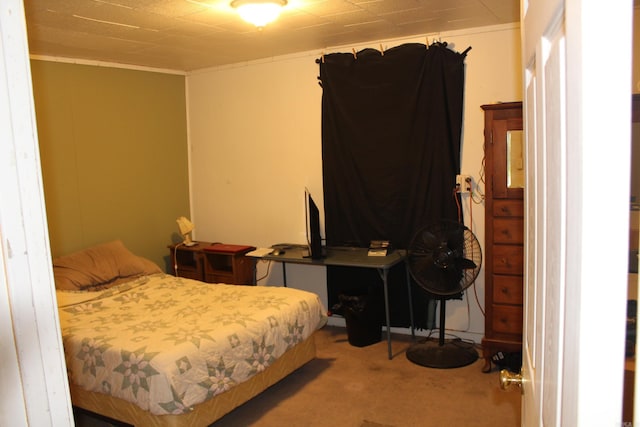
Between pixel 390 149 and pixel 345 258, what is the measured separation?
3.23 ft

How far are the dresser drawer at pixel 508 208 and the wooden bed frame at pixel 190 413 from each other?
1777 millimetres

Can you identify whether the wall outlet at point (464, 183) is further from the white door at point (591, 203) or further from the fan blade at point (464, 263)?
the white door at point (591, 203)

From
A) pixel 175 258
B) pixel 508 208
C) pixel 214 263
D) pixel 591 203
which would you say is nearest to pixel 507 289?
pixel 508 208

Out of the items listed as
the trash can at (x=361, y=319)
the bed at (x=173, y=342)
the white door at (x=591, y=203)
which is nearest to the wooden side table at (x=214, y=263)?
the bed at (x=173, y=342)

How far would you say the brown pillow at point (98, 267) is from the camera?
155 inches

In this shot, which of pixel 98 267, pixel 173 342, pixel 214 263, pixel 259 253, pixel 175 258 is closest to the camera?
pixel 173 342

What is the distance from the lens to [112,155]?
475 centimetres

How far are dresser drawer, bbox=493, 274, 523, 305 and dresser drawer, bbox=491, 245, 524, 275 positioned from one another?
47 mm

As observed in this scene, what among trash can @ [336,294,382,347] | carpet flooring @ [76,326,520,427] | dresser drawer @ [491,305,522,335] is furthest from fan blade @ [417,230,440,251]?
carpet flooring @ [76,326,520,427]

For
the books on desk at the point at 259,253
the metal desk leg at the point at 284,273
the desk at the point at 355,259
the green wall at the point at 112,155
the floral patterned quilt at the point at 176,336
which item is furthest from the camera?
the metal desk leg at the point at 284,273

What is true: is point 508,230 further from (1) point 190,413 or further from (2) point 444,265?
(1) point 190,413

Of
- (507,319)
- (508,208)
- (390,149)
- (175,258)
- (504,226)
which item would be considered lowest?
(507,319)

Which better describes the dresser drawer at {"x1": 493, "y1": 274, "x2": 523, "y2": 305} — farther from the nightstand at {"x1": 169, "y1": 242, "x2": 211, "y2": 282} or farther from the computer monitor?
the nightstand at {"x1": 169, "y1": 242, "x2": 211, "y2": 282}

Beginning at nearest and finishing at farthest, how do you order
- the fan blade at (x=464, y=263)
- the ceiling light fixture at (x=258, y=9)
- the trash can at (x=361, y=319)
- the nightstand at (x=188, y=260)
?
the ceiling light fixture at (x=258, y=9)
the fan blade at (x=464, y=263)
the trash can at (x=361, y=319)
the nightstand at (x=188, y=260)
